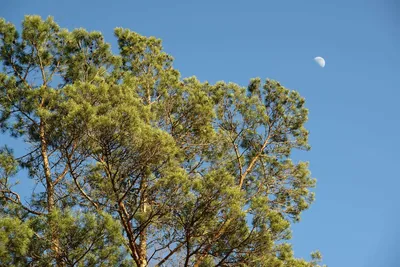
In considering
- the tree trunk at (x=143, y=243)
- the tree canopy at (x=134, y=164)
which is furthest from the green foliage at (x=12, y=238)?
the tree trunk at (x=143, y=243)

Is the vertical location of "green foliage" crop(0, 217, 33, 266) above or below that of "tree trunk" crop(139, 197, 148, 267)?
below

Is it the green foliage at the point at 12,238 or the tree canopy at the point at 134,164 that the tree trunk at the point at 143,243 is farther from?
the green foliage at the point at 12,238

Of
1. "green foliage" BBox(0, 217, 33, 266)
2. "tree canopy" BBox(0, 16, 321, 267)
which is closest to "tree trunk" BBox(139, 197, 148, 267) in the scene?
"tree canopy" BBox(0, 16, 321, 267)

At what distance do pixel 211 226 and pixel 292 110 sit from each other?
350cm

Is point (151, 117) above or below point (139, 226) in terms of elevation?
above

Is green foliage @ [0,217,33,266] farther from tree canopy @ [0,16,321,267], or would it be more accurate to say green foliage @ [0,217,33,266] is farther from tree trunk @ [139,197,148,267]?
tree trunk @ [139,197,148,267]

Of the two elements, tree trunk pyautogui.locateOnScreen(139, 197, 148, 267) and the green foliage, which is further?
tree trunk pyautogui.locateOnScreen(139, 197, 148, 267)

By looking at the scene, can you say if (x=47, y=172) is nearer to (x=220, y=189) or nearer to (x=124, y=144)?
(x=124, y=144)

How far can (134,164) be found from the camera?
7.91 metres

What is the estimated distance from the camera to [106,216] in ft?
22.9

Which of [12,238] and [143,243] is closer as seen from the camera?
[12,238]

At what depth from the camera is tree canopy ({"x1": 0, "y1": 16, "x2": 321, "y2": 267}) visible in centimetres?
725

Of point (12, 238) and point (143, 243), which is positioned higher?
point (143, 243)

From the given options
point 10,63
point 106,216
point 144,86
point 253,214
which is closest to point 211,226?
point 253,214
